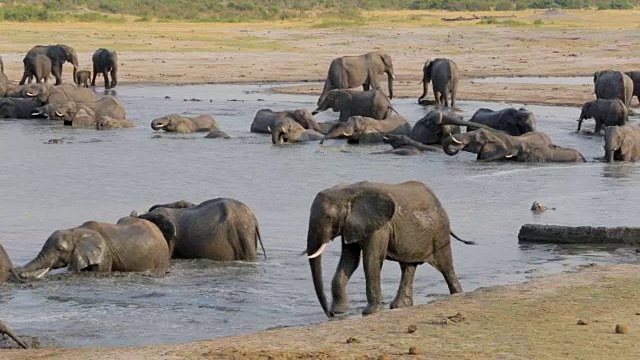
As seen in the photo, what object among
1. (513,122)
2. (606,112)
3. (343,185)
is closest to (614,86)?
(606,112)

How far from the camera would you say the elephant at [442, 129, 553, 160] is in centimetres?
2145

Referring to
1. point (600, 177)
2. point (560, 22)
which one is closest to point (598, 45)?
point (560, 22)

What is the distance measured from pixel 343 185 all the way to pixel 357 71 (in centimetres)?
2224

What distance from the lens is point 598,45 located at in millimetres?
54375

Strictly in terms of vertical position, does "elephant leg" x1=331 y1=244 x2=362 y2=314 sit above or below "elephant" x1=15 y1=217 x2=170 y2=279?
above

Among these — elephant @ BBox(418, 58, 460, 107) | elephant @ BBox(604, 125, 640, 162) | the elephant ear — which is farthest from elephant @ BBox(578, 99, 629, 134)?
the elephant ear

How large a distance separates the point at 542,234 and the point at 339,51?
3697cm

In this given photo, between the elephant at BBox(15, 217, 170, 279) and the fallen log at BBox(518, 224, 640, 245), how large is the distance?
379cm

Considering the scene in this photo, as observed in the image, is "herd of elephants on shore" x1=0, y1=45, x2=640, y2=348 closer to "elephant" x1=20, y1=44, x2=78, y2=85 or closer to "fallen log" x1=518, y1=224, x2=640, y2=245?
"elephant" x1=20, y1=44, x2=78, y2=85

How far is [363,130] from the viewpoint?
2409 cm

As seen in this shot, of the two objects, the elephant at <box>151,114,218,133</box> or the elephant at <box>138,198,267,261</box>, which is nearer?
the elephant at <box>138,198,267,261</box>

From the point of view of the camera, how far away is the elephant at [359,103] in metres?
26.1

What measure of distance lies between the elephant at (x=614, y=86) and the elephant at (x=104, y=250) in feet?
56.3

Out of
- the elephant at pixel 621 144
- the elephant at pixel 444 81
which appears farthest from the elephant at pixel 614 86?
the elephant at pixel 621 144
